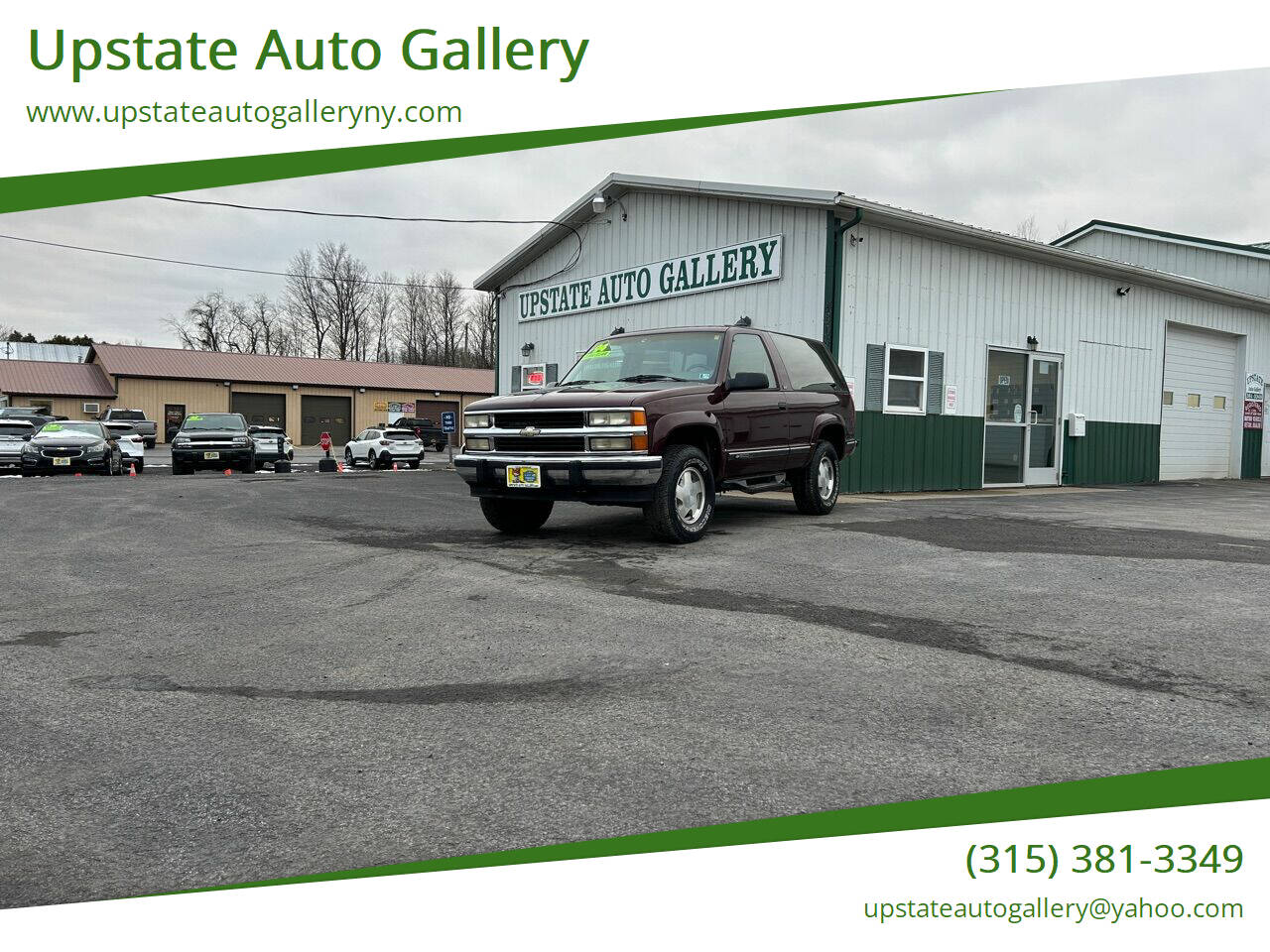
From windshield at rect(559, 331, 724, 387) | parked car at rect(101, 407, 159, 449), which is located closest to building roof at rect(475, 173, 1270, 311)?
windshield at rect(559, 331, 724, 387)

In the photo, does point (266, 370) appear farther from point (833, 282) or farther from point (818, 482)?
point (818, 482)

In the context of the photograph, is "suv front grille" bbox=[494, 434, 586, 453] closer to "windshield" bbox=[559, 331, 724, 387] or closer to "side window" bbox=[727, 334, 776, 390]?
"windshield" bbox=[559, 331, 724, 387]

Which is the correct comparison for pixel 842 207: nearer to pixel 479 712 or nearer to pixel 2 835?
pixel 479 712

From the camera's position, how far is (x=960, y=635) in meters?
4.87

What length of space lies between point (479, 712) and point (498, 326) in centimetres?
1938

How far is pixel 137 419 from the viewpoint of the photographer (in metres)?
46.6

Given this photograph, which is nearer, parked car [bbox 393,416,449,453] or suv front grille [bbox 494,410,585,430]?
suv front grille [bbox 494,410,585,430]

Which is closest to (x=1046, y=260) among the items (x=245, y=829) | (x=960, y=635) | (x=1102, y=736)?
(x=960, y=635)

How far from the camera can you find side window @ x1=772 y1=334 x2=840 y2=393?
395 inches

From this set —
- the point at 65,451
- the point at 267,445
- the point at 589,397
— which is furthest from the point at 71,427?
the point at 589,397

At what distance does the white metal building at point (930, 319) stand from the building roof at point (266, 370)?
98.0 feet

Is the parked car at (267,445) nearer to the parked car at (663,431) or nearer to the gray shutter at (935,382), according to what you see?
the gray shutter at (935,382)

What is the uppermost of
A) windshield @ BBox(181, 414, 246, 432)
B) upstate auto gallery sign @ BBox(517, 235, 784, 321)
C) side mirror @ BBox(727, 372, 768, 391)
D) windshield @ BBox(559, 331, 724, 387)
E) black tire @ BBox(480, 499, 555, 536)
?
upstate auto gallery sign @ BBox(517, 235, 784, 321)

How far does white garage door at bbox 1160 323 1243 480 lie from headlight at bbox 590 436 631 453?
16.3 m
